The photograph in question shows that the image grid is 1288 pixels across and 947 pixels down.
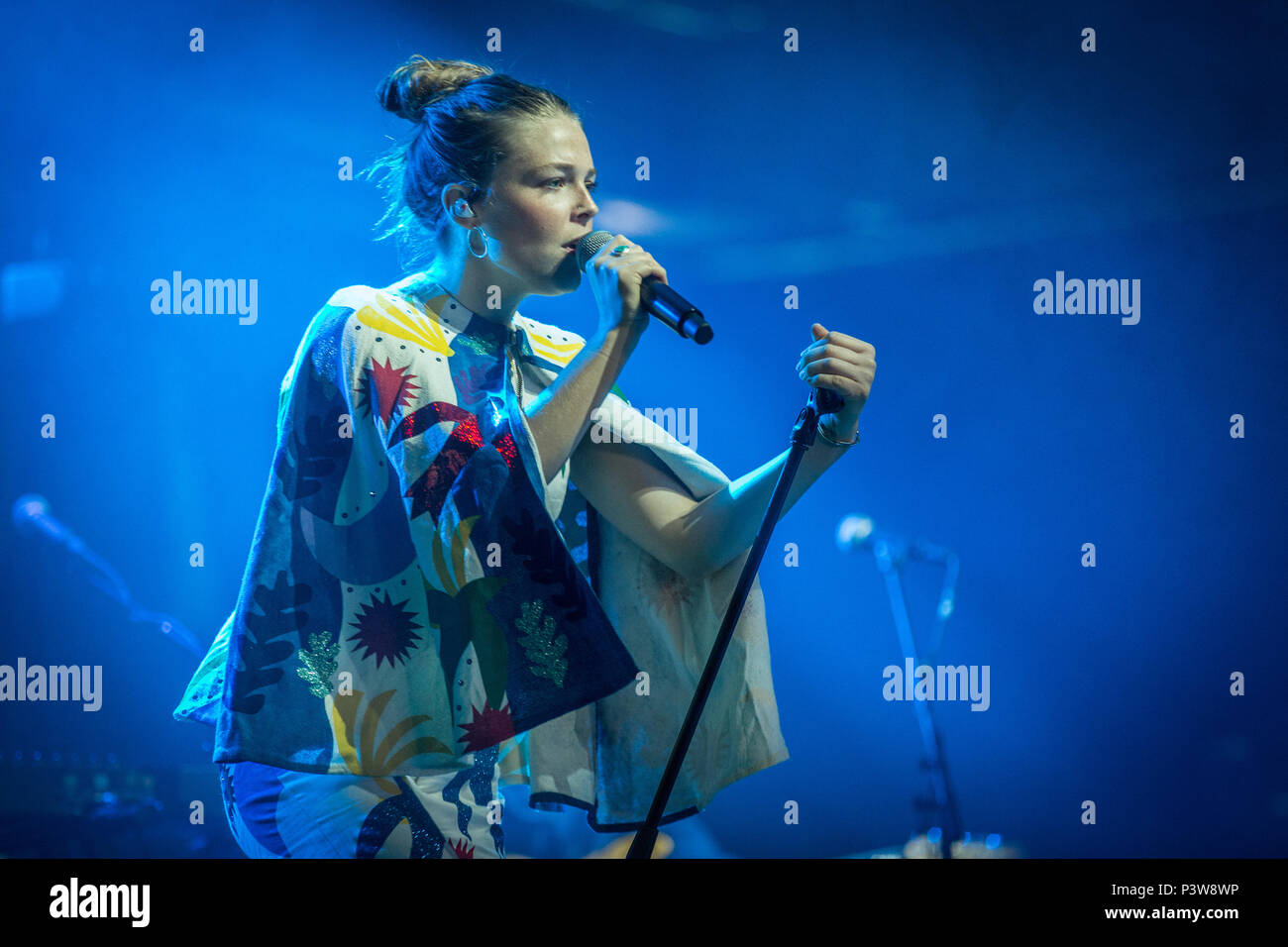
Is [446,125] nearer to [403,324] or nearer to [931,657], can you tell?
[403,324]

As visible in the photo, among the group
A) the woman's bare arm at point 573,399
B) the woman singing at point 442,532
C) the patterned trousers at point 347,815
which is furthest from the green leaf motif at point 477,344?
the patterned trousers at point 347,815

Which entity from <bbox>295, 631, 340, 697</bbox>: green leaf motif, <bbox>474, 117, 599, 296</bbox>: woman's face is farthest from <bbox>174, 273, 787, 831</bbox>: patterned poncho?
<bbox>474, 117, 599, 296</bbox>: woman's face

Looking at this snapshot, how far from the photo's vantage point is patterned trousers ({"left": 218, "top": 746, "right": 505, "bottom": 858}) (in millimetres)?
1169

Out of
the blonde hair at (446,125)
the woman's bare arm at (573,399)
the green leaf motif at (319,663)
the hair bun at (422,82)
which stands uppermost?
the hair bun at (422,82)

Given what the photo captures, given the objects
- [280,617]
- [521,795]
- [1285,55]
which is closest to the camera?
[280,617]

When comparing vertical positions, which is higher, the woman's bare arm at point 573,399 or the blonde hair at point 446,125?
the blonde hair at point 446,125

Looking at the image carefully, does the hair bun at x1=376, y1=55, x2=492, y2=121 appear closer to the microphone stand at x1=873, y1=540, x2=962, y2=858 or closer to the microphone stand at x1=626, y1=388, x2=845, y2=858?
the microphone stand at x1=626, y1=388, x2=845, y2=858

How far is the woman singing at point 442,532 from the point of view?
121 centimetres

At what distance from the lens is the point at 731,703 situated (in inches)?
57.0

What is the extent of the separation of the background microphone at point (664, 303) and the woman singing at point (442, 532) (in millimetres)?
15

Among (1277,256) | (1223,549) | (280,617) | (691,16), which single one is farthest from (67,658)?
(1277,256)

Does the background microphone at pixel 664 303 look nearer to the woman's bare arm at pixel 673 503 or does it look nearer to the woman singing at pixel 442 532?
the woman singing at pixel 442 532
